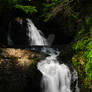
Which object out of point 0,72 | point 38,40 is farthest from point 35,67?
point 38,40

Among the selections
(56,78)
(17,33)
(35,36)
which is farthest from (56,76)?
(17,33)

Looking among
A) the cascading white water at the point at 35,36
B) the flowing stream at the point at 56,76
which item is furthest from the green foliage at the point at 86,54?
the cascading white water at the point at 35,36

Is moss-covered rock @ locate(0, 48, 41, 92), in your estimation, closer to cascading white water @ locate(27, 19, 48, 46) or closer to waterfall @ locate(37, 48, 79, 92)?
waterfall @ locate(37, 48, 79, 92)

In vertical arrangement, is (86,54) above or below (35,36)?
below

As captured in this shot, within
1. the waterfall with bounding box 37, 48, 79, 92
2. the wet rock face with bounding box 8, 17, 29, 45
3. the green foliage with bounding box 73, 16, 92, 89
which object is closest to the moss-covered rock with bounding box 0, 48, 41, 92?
the waterfall with bounding box 37, 48, 79, 92

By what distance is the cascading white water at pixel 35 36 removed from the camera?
12530 mm

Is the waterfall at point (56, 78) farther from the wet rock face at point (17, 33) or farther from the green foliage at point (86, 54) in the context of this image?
the wet rock face at point (17, 33)

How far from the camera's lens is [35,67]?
268 inches

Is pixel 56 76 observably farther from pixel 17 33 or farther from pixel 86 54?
pixel 17 33

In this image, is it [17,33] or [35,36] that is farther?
[35,36]

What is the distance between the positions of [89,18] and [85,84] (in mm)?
3484

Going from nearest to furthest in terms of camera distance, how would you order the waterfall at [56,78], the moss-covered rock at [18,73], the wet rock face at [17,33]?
the moss-covered rock at [18,73], the waterfall at [56,78], the wet rock face at [17,33]

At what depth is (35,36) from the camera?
12750 millimetres

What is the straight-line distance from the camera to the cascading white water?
1253 cm
